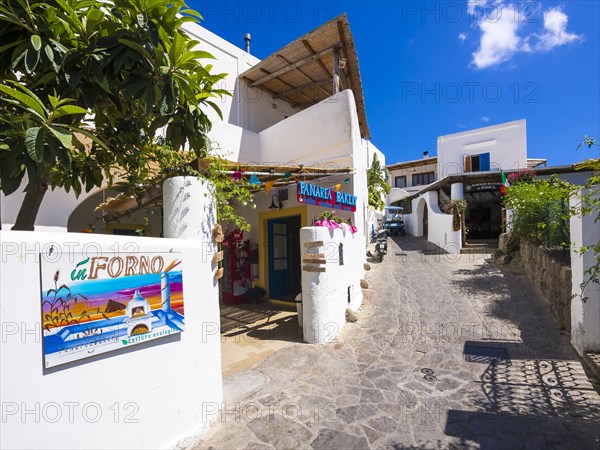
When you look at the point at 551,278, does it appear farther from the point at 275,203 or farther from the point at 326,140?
the point at 275,203

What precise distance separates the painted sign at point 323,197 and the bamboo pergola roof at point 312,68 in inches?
162

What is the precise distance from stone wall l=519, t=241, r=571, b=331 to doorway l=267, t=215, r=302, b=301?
581cm

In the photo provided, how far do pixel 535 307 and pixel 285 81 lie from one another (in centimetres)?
973

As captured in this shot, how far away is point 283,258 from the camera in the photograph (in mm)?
9406

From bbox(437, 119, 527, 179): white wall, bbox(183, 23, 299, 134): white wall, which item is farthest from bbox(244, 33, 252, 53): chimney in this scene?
bbox(437, 119, 527, 179): white wall

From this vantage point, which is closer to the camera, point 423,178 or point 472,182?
point 472,182

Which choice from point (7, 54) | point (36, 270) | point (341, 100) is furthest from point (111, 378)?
point (341, 100)

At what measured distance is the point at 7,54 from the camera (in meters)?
2.59

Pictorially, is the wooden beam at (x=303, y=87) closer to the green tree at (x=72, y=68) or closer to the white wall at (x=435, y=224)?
the white wall at (x=435, y=224)

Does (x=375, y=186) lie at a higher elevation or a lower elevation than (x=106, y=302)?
higher

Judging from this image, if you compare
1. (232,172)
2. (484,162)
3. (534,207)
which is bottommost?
(534,207)

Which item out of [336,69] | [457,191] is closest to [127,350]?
[336,69]

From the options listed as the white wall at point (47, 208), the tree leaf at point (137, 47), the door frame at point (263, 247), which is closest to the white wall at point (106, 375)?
the tree leaf at point (137, 47)

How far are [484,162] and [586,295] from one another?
1714 cm
